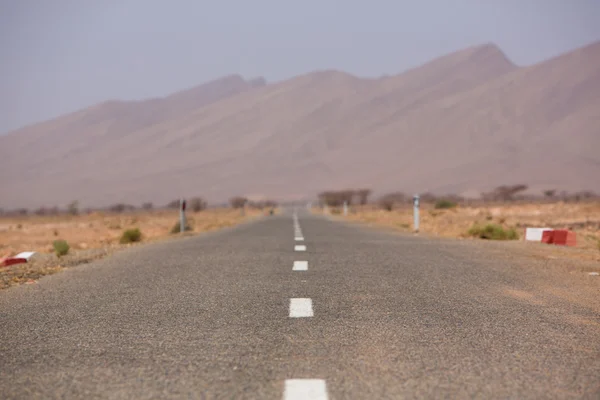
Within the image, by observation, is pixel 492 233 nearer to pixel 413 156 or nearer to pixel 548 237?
pixel 548 237

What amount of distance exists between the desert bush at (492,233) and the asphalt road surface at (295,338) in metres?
13.2

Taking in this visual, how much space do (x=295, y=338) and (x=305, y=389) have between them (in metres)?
1.49

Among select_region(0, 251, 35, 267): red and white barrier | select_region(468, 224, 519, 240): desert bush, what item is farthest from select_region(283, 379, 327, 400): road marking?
select_region(468, 224, 519, 240): desert bush

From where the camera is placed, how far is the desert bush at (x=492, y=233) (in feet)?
77.9

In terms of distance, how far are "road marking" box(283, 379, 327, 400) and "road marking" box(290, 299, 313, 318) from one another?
7.71ft

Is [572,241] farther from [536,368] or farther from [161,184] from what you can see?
[161,184]

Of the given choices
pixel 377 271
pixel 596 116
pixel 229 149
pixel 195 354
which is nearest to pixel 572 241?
pixel 377 271

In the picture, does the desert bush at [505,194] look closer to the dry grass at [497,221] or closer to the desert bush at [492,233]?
the dry grass at [497,221]

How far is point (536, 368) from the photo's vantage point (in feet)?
16.7

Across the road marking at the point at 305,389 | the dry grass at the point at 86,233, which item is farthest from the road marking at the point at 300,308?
the dry grass at the point at 86,233

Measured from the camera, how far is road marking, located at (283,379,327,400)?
4328 mm

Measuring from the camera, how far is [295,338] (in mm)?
5984

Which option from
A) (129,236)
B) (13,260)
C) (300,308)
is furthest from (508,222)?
(300,308)

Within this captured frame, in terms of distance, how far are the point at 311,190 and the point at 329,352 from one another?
157437 mm
